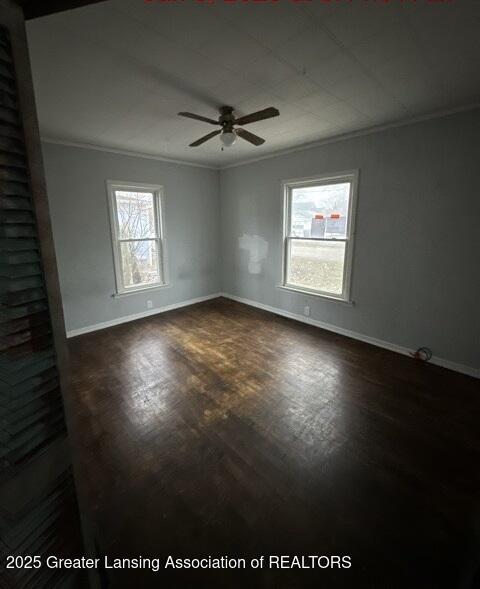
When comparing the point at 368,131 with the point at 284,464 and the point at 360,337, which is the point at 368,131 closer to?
the point at 360,337

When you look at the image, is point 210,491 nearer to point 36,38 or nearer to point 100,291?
point 36,38

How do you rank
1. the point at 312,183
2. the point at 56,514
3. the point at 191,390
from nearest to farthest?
the point at 56,514 < the point at 191,390 < the point at 312,183

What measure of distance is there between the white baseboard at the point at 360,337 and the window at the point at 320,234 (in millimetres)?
460

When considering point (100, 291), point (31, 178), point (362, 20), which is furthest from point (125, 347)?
point (362, 20)

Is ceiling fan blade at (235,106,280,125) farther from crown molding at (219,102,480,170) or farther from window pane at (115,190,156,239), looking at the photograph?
window pane at (115,190,156,239)

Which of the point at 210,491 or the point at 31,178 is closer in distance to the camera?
the point at 31,178

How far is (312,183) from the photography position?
3895 mm

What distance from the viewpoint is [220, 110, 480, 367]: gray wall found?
269 cm

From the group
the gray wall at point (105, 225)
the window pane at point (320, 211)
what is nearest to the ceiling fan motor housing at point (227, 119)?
the window pane at point (320, 211)

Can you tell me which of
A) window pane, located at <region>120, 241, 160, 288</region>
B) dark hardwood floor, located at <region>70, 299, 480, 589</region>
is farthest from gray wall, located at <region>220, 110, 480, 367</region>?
window pane, located at <region>120, 241, 160, 288</region>

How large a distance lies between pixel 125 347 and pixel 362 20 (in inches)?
148

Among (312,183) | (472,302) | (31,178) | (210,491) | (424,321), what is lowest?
(210,491)

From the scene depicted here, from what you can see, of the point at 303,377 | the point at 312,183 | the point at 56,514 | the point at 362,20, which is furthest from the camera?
the point at 312,183

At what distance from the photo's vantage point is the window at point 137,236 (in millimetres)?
4129
